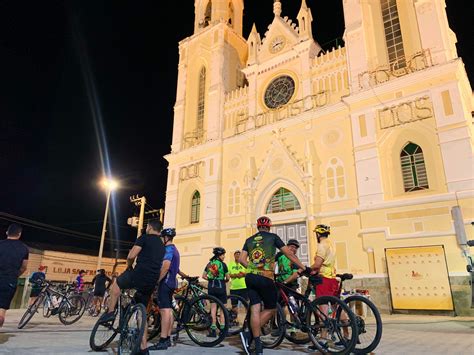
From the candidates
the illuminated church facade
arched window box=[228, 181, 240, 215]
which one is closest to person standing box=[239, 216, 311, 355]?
the illuminated church facade

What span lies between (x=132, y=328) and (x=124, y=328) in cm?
18

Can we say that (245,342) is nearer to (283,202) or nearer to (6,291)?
(6,291)

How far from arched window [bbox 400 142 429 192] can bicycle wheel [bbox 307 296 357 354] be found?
36.4 feet

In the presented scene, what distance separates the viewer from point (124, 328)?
13.8 feet

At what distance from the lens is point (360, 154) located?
1507 centimetres

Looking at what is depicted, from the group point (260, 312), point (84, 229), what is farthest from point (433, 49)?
point (84, 229)

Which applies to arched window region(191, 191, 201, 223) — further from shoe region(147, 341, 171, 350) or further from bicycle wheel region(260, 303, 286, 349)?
shoe region(147, 341, 171, 350)

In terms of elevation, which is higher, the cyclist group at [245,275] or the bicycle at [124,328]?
the cyclist group at [245,275]

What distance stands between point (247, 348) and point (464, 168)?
12142mm

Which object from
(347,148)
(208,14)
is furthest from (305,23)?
(208,14)

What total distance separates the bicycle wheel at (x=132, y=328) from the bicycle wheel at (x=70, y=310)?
6072mm

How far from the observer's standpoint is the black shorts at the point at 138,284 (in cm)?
441

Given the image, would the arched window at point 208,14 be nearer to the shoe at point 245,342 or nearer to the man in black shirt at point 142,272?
the man in black shirt at point 142,272

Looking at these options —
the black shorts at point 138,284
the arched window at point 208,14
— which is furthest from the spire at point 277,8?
the black shorts at point 138,284
